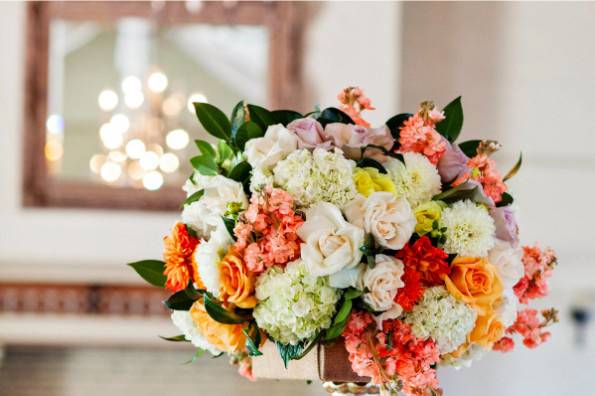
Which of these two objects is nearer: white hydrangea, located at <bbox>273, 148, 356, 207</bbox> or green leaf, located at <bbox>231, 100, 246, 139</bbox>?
white hydrangea, located at <bbox>273, 148, 356, 207</bbox>

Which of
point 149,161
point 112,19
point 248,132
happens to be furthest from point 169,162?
point 248,132

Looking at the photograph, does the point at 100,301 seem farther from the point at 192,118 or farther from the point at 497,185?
the point at 497,185

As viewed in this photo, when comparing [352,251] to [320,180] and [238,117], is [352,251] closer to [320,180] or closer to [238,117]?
[320,180]

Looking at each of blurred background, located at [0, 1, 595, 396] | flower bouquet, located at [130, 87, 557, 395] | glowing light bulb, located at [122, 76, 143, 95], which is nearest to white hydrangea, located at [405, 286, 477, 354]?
flower bouquet, located at [130, 87, 557, 395]

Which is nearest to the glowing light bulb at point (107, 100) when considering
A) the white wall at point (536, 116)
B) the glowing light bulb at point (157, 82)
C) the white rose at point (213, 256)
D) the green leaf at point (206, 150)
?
the glowing light bulb at point (157, 82)

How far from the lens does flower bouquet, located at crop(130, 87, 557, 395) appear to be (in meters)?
0.96

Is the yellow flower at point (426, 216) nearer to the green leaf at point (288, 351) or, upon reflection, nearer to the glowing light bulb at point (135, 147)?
the green leaf at point (288, 351)

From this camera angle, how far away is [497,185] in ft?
3.60

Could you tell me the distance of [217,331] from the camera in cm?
103

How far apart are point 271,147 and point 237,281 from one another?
208 millimetres

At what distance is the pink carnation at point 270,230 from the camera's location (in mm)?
957

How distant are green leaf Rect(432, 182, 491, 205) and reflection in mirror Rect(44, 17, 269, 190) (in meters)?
2.11

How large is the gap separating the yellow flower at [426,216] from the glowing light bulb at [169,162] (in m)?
2.15

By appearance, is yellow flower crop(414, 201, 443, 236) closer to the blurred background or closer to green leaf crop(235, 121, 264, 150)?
green leaf crop(235, 121, 264, 150)
